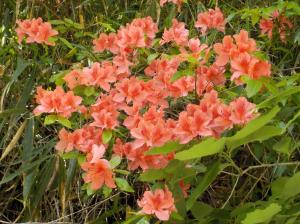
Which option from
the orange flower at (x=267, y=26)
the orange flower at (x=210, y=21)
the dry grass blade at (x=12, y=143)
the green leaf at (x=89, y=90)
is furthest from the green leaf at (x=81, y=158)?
the orange flower at (x=267, y=26)

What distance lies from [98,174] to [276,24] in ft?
3.13

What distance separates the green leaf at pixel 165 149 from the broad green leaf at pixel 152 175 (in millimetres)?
72

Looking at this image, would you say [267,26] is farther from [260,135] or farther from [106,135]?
[260,135]

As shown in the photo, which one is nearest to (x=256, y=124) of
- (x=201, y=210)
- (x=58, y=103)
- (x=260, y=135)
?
(x=260, y=135)

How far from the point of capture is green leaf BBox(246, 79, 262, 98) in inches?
49.1

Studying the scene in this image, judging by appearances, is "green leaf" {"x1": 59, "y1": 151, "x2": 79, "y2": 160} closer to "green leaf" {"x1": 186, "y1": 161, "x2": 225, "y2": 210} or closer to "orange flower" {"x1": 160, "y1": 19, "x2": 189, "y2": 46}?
"green leaf" {"x1": 186, "y1": 161, "x2": 225, "y2": 210}

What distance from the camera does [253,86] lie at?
1.26 meters

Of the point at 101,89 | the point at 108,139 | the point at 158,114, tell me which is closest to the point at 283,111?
the point at 158,114

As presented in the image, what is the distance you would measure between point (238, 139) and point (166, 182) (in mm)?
219

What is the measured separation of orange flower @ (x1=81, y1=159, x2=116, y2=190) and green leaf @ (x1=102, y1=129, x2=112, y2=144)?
0.33 ft

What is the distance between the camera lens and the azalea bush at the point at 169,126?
122cm

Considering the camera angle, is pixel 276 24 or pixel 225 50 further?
pixel 276 24

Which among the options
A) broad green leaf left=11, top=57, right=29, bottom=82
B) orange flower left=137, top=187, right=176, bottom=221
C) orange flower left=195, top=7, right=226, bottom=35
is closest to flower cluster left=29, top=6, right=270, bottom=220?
orange flower left=137, top=187, right=176, bottom=221

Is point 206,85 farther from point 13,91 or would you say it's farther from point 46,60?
point 13,91
